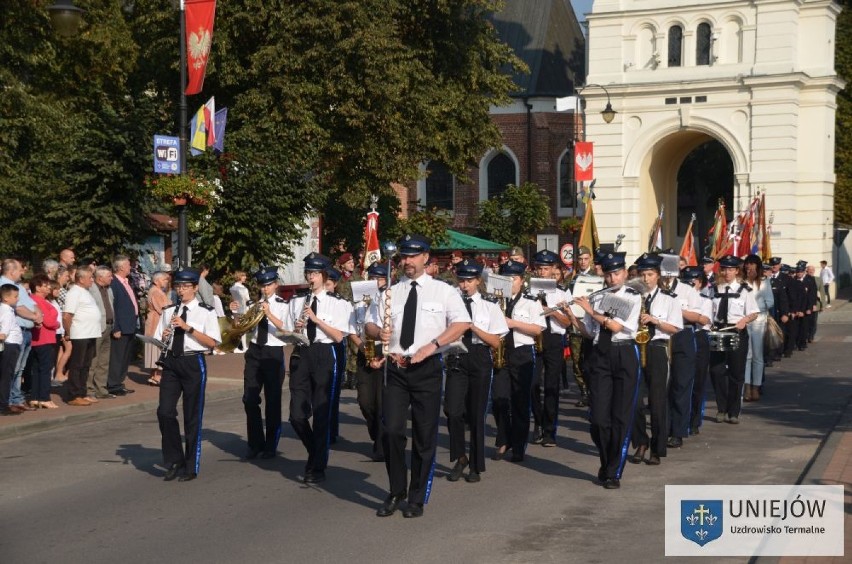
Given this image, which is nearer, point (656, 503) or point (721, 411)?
point (656, 503)

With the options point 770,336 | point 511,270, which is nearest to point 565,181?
point 770,336

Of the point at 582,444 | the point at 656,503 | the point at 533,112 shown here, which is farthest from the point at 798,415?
the point at 533,112

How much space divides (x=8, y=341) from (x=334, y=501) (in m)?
6.56

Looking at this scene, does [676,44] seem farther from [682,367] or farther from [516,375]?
[516,375]

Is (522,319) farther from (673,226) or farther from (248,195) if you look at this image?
(673,226)

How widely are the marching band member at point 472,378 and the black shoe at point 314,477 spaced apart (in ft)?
3.67

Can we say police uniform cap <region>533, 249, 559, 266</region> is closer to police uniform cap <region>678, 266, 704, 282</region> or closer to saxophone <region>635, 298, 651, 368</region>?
police uniform cap <region>678, 266, 704, 282</region>

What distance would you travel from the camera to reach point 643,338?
444 inches

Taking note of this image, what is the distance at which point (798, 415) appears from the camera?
1600cm

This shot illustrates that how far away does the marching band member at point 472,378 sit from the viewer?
1108 centimetres

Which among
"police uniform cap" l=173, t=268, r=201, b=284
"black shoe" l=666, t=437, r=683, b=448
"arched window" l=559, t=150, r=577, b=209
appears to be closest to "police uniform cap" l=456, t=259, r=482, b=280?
"police uniform cap" l=173, t=268, r=201, b=284

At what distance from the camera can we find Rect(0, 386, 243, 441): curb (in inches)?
569

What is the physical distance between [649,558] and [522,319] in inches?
173

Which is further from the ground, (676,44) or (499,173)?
(676,44)
